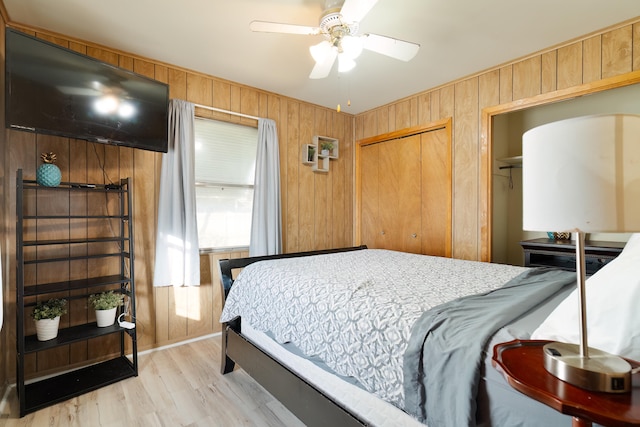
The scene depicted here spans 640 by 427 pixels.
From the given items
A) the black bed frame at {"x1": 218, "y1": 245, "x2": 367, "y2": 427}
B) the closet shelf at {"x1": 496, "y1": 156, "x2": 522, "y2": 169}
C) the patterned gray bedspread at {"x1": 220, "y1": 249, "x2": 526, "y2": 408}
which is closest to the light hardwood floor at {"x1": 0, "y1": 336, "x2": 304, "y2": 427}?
the black bed frame at {"x1": 218, "y1": 245, "x2": 367, "y2": 427}

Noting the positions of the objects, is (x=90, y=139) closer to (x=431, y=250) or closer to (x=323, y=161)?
(x=323, y=161)

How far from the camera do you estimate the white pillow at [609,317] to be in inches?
30.8

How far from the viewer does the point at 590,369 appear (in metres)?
0.68

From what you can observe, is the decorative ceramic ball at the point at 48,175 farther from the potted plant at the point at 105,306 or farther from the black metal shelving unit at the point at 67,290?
the potted plant at the point at 105,306

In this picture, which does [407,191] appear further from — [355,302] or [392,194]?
[355,302]

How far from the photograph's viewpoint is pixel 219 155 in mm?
3164

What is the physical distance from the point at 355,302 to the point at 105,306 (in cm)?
193

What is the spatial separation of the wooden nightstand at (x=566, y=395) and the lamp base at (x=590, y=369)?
0.04 feet

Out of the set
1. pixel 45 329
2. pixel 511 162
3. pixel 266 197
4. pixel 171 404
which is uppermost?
pixel 511 162

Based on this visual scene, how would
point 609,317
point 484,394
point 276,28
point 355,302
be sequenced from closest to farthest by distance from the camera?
1. point 609,317
2. point 484,394
3. point 355,302
4. point 276,28

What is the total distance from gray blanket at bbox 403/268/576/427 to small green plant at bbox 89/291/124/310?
2182 millimetres

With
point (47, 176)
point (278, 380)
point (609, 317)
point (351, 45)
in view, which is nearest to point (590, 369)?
point (609, 317)

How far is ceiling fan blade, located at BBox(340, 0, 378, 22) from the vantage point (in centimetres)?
160

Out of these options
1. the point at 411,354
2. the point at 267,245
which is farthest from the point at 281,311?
the point at 267,245
